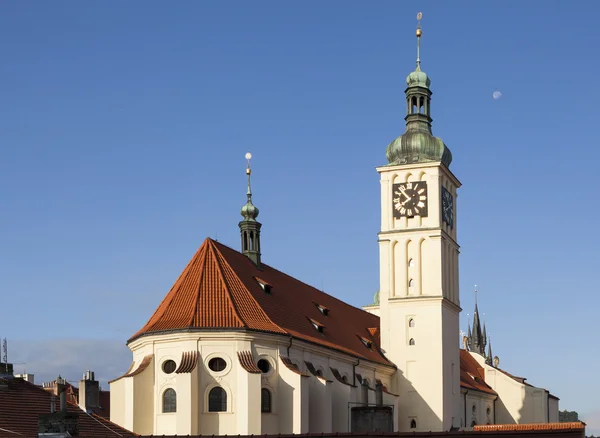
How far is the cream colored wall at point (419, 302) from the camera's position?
233 feet

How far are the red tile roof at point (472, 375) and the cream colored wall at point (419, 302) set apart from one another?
872 centimetres

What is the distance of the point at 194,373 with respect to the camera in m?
53.5

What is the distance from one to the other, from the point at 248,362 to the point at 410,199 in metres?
22.2

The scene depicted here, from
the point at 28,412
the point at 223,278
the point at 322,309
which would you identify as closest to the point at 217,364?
the point at 223,278

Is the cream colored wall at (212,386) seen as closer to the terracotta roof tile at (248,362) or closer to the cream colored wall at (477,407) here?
the terracotta roof tile at (248,362)

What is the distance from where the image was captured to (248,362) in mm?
54406

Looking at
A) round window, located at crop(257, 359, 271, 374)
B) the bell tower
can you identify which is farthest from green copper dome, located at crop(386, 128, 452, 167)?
round window, located at crop(257, 359, 271, 374)

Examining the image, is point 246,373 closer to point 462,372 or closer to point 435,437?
point 435,437

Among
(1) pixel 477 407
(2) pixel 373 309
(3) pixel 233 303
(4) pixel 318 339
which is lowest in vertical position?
(1) pixel 477 407

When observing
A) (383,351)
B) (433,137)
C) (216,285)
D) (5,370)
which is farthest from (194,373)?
(433,137)

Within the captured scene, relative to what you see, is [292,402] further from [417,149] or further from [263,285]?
[417,149]

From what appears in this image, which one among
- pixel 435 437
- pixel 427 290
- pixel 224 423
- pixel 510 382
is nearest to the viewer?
pixel 435 437

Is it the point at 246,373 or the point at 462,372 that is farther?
the point at 462,372

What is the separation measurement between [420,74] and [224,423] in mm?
32417
